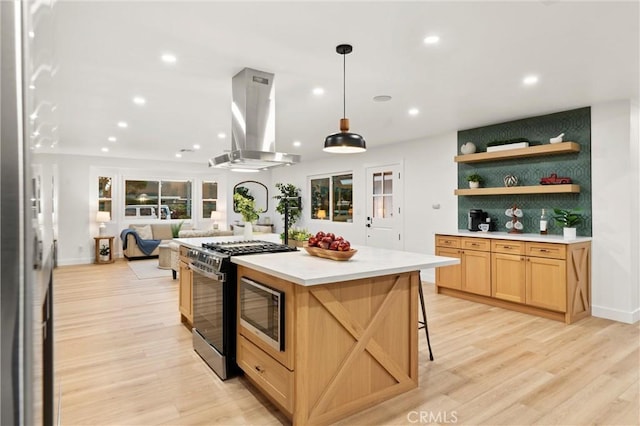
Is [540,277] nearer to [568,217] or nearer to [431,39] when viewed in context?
[568,217]

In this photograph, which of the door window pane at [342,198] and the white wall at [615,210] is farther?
the door window pane at [342,198]

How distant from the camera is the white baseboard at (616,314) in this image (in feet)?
13.9

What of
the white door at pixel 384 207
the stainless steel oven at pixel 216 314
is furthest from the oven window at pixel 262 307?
the white door at pixel 384 207

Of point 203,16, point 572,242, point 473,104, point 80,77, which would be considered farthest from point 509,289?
point 80,77

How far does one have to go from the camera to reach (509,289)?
468 centimetres

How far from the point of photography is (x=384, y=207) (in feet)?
23.8

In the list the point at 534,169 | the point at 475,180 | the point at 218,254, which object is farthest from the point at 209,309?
the point at 534,169

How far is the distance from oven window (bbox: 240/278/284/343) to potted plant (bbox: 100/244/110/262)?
22.4ft

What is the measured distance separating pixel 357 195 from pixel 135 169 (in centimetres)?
533

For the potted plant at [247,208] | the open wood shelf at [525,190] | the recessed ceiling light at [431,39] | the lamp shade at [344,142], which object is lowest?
the potted plant at [247,208]

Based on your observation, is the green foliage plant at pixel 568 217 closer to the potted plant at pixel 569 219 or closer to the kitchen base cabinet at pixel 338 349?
the potted plant at pixel 569 219

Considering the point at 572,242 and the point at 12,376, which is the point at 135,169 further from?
the point at 12,376

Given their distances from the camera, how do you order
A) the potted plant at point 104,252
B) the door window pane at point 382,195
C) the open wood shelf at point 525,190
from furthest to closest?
the potted plant at point 104,252 → the door window pane at point 382,195 → the open wood shelf at point 525,190

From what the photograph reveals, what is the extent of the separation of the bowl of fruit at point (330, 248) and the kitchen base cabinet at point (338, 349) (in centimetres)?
30
